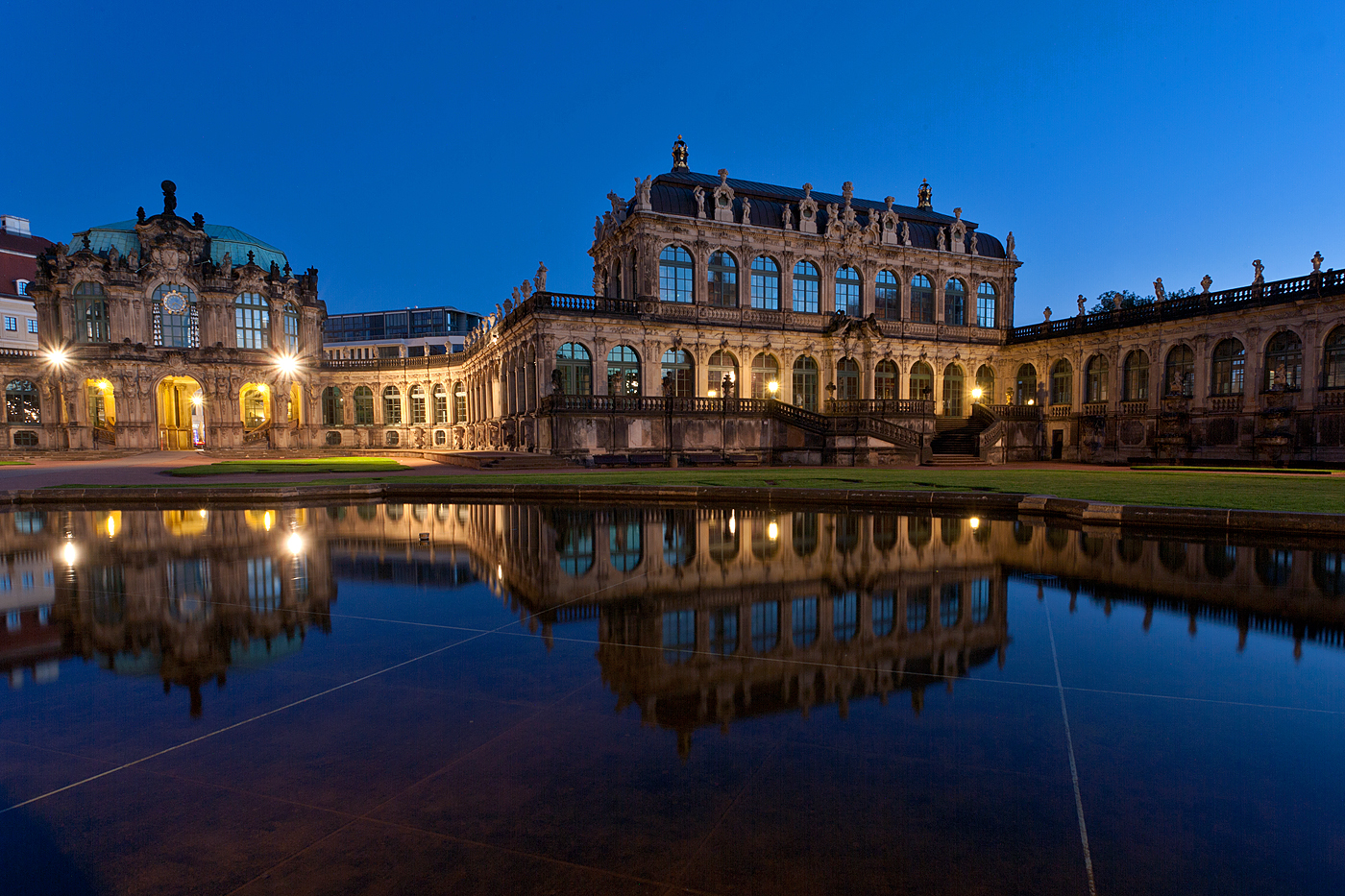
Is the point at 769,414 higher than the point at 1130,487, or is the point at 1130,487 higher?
the point at 769,414

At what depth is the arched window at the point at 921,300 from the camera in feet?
156

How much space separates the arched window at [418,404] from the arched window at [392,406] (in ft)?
3.63

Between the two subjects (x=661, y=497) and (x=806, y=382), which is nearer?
(x=661, y=497)

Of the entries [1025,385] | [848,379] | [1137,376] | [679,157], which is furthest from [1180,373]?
[679,157]

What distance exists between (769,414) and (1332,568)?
2770 centimetres

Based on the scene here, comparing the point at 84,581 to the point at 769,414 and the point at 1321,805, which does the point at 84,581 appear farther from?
the point at 769,414

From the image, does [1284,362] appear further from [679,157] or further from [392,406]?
[392,406]

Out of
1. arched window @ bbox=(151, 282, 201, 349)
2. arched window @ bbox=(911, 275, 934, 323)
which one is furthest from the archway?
arched window @ bbox=(911, 275, 934, 323)

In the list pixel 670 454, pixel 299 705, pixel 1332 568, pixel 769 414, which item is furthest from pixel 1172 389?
pixel 299 705

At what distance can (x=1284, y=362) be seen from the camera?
34500 millimetres

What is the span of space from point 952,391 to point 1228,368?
51.6ft

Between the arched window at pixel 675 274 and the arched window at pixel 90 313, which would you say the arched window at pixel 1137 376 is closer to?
the arched window at pixel 675 274

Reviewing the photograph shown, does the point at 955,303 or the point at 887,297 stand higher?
the point at 887,297

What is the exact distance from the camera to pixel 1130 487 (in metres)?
18.4
